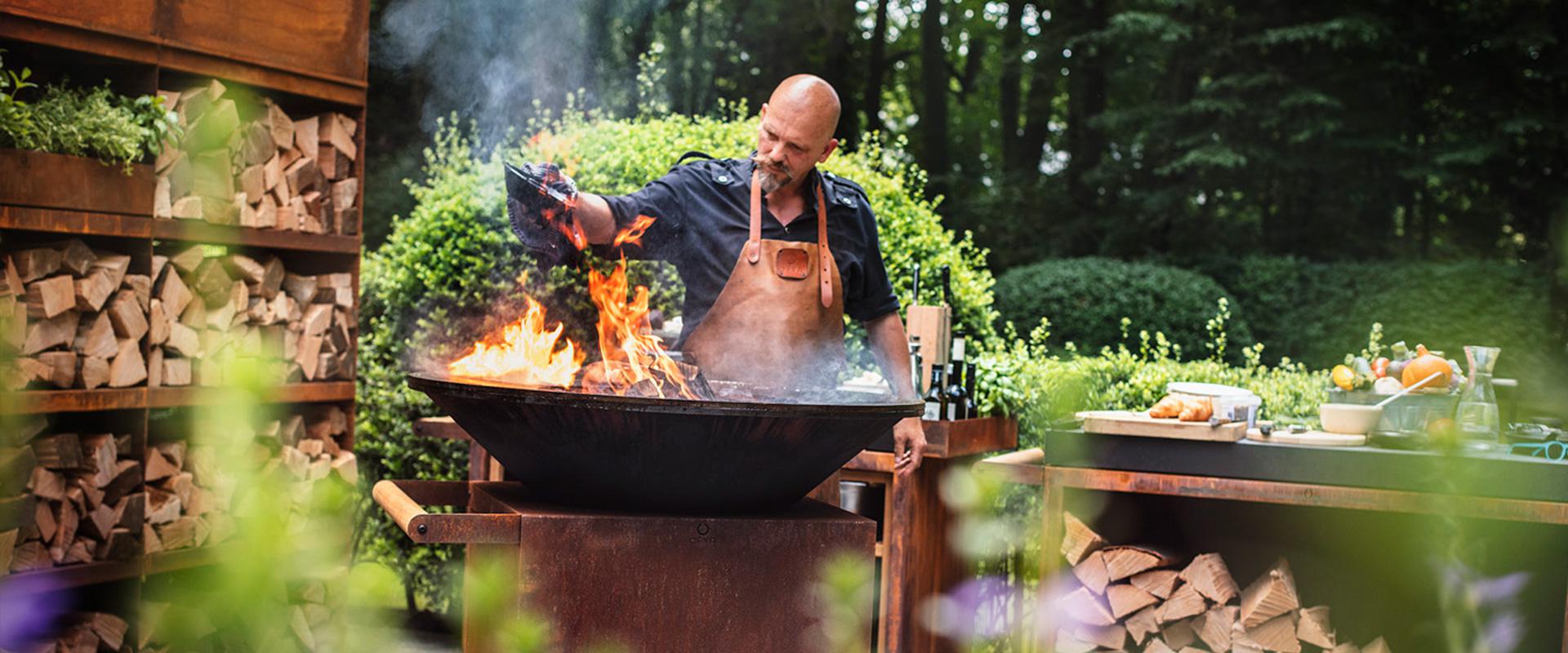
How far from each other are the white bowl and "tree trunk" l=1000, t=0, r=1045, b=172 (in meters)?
10.4

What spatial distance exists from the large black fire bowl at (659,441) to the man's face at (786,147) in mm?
818

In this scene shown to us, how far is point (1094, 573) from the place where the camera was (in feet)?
11.2

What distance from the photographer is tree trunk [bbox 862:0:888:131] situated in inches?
533

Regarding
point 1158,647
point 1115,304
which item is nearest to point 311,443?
point 1158,647

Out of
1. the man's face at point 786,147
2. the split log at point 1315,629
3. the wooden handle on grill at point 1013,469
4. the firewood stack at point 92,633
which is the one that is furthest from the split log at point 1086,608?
the firewood stack at point 92,633

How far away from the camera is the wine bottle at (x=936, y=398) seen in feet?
11.7

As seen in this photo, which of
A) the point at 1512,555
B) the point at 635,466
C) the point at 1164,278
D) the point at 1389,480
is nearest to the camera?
the point at 635,466

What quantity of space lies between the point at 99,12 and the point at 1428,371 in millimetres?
3448

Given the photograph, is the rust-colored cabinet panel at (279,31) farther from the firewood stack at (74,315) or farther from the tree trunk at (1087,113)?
the tree trunk at (1087,113)

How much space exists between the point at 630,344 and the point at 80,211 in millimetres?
1599

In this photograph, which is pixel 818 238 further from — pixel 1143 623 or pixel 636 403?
pixel 1143 623

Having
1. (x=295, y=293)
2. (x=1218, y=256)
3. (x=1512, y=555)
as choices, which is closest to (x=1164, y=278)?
(x=1218, y=256)

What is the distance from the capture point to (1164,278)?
9773mm

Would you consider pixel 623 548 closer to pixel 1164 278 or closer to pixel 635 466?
pixel 635 466
